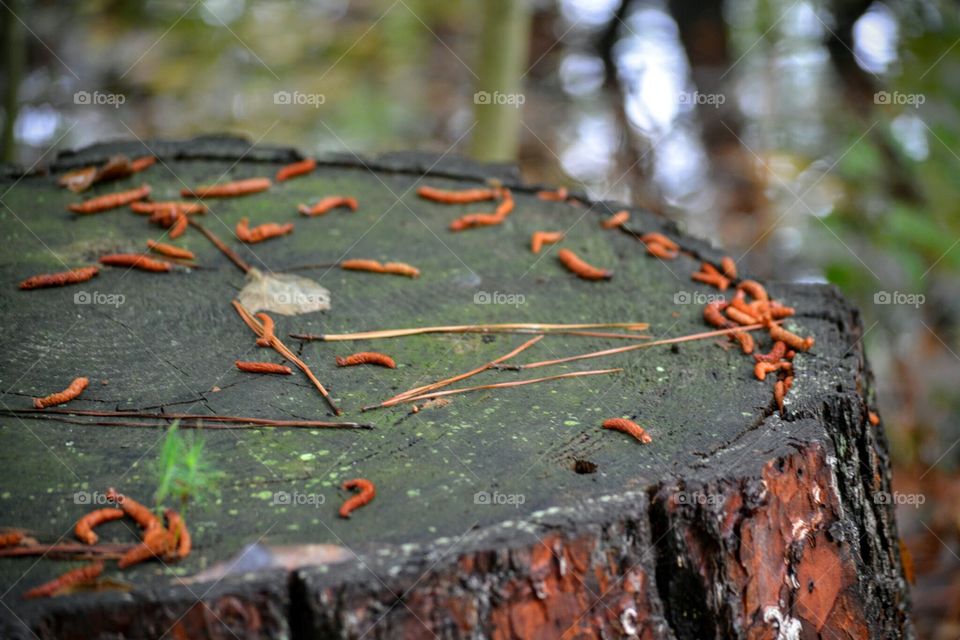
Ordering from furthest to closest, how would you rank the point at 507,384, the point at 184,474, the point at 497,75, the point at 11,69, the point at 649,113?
the point at 649,113
the point at 11,69
the point at 497,75
the point at 507,384
the point at 184,474

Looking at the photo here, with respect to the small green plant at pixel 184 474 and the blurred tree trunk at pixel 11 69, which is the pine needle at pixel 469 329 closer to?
the small green plant at pixel 184 474

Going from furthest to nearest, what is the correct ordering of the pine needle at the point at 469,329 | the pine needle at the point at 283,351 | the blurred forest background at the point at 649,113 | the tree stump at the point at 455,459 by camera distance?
the blurred forest background at the point at 649,113
the pine needle at the point at 469,329
the pine needle at the point at 283,351
the tree stump at the point at 455,459

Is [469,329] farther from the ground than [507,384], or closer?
farther from the ground

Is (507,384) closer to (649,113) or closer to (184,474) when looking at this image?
(184,474)

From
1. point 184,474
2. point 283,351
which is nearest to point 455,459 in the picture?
point 184,474

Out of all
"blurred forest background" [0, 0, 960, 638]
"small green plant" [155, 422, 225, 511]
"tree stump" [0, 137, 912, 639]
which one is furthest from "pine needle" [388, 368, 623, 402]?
"blurred forest background" [0, 0, 960, 638]

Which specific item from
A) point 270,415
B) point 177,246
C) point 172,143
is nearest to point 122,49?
point 172,143

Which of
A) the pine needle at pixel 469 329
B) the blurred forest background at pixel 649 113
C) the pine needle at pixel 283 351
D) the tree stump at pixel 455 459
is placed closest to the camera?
the tree stump at pixel 455 459

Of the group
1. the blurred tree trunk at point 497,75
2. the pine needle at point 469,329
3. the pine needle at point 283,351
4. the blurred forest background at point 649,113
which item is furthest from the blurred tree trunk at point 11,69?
the pine needle at point 469,329
